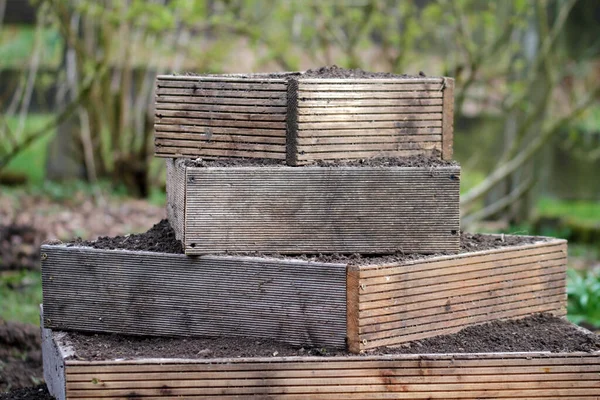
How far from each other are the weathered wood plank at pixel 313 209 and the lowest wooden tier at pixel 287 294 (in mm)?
108

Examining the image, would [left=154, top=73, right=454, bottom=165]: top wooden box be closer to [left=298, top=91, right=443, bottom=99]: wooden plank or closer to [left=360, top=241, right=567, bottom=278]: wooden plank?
[left=298, top=91, right=443, bottom=99]: wooden plank

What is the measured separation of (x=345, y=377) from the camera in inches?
128

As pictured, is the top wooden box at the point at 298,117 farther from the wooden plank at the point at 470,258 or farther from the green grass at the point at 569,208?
the green grass at the point at 569,208

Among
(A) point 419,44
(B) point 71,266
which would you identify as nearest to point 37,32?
(A) point 419,44

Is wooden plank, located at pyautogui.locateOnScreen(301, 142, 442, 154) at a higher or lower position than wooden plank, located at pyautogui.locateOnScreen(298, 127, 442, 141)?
lower

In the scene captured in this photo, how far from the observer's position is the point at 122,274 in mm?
3621

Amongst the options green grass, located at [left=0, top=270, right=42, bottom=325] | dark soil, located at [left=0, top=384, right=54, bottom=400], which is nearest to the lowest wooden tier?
dark soil, located at [left=0, top=384, right=54, bottom=400]

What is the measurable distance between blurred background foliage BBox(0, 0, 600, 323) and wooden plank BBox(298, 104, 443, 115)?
5128 mm

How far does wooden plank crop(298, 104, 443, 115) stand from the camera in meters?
3.53

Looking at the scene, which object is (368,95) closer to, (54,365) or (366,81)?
(366,81)

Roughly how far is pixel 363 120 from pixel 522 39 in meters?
7.46

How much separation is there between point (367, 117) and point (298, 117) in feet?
1.03

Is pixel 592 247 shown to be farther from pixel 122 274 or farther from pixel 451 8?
pixel 122 274

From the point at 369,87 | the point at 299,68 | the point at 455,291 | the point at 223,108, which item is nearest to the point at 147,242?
the point at 223,108
